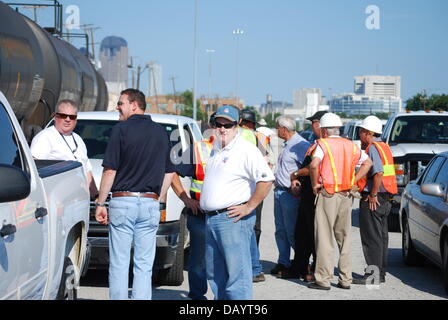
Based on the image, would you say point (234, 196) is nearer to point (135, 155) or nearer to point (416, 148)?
point (135, 155)

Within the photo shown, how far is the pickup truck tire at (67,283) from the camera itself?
5574 millimetres

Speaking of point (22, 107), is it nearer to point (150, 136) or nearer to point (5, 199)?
point (150, 136)

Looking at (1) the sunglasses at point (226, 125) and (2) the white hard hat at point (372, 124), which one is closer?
(1) the sunglasses at point (226, 125)

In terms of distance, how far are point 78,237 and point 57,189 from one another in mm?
905

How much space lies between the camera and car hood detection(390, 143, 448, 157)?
1497 centimetres

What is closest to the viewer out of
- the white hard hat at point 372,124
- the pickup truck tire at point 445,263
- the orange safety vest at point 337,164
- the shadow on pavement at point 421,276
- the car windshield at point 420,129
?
the pickup truck tire at point 445,263

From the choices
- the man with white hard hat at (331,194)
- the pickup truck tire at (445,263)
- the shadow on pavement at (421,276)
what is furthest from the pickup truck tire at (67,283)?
the shadow on pavement at (421,276)

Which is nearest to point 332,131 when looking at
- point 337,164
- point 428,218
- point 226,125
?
point 337,164

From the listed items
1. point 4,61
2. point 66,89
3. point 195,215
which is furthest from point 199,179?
point 66,89

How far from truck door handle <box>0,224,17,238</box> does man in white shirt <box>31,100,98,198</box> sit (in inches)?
118

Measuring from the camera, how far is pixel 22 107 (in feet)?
45.5

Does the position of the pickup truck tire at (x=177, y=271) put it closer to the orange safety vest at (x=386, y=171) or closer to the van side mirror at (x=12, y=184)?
the orange safety vest at (x=386, y=171)

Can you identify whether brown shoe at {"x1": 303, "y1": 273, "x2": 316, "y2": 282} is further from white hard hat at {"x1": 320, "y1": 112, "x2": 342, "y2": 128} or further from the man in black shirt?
the man in black shirt

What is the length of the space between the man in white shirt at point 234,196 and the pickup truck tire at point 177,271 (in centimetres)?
229
